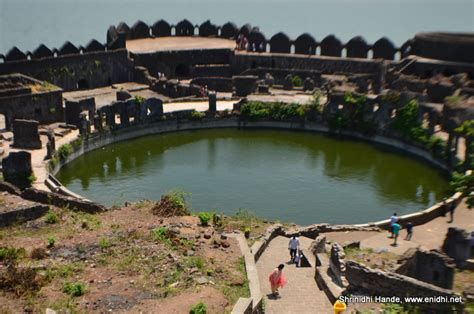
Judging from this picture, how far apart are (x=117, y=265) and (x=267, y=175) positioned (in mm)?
17101

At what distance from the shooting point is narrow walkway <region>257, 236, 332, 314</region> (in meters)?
14.2

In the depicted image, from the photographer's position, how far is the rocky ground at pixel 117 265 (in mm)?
12375

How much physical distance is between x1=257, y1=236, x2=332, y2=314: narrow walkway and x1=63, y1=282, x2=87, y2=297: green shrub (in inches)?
170

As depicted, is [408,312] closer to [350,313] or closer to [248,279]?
[350,313]

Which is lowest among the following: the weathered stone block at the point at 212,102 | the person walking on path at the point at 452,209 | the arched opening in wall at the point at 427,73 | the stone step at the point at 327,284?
the person walking on path at the point at 452,209

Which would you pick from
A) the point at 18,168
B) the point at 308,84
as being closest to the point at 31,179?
the point at 18,168

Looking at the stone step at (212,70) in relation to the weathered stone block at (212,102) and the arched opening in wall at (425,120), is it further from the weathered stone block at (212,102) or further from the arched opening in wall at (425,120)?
the arched opening in wall at (425,120)

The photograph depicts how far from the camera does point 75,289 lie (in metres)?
12.7

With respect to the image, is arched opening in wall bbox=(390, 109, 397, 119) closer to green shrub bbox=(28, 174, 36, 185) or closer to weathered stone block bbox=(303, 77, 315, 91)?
weathered stone block bbox=(303, 77, 315, 91)

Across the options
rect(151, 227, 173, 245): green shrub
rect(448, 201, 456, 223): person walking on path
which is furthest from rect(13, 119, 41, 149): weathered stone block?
rect(448, 201, 456, 223): person walking on path

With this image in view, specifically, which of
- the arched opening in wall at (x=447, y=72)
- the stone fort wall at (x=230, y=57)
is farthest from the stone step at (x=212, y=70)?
the arched opening in wall at (x=447, y=72)

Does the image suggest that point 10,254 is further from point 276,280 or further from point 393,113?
point 393,113

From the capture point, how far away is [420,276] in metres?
16.0

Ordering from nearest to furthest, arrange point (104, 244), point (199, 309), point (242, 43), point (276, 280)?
1. point (199, 309)
2. point (276, 280)
3. point (104, 244)
4. point (242, 43)
